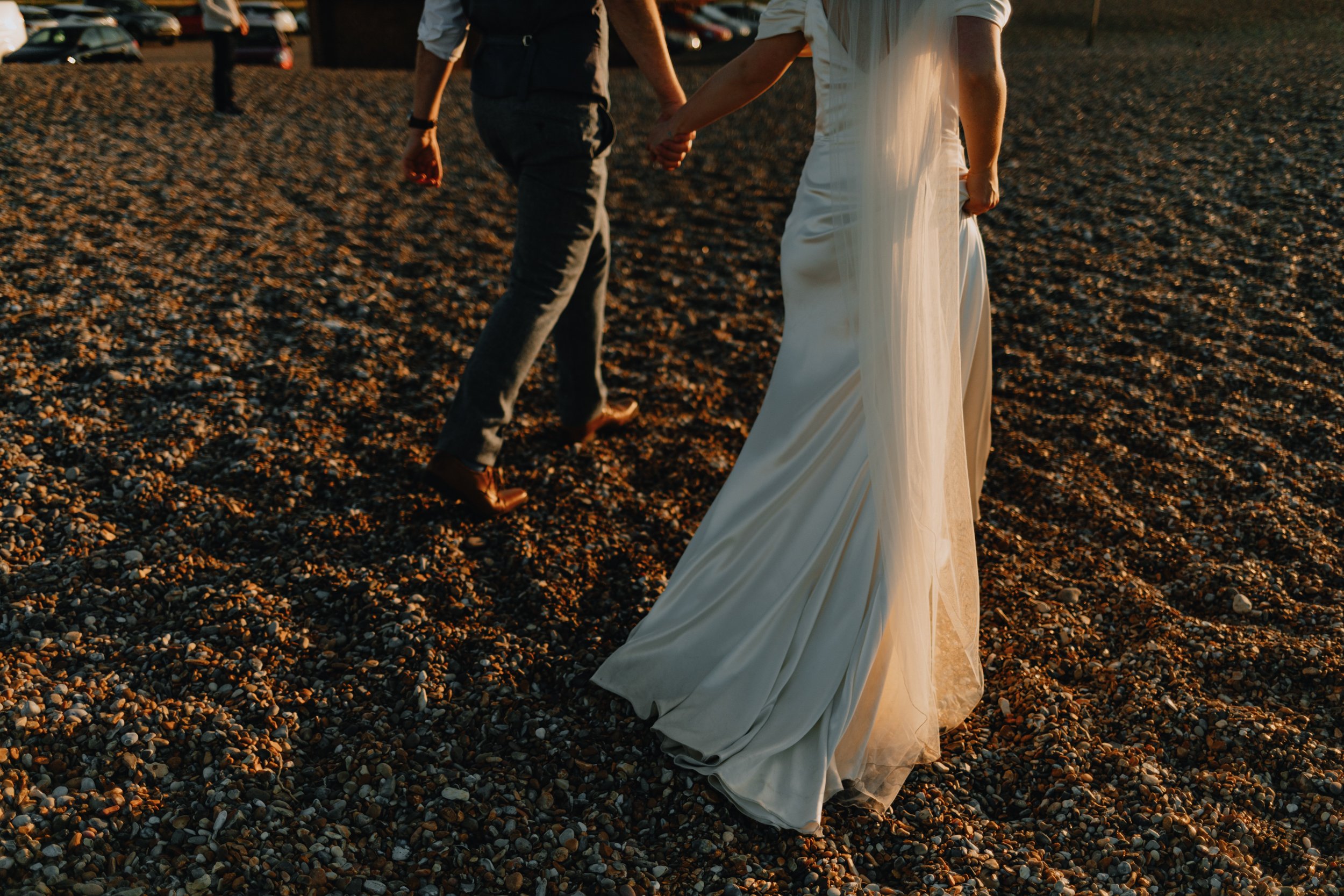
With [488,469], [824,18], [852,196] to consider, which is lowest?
[488,469]

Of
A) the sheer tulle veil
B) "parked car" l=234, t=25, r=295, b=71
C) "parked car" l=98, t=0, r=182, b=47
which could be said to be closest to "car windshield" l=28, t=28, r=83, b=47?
"parked car" l=234, t=25, r=295, b=71

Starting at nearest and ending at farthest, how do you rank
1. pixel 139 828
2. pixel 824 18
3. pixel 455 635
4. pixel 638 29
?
pixel 139 828 < pixel 824 18 < pixel 455 635 < pixel 638 29

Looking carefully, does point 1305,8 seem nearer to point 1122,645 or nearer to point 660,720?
point 1122,645

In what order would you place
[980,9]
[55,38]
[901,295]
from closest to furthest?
[980,9], [901,295], [55,38]

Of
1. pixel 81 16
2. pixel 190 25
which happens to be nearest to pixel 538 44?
pixel 81 16

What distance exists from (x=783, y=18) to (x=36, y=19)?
19.8 meters

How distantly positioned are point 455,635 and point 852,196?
5.43 feet

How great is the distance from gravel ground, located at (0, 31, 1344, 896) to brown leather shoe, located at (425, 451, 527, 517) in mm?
65

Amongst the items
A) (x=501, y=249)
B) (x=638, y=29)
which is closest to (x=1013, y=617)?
(x=638, y=29)

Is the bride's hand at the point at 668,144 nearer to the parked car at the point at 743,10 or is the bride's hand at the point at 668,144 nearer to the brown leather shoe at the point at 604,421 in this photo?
the brown leather shoe at the point at 604,421

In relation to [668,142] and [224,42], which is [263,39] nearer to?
[224,42]

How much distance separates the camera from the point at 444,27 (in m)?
3.05

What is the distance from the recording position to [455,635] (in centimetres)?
271

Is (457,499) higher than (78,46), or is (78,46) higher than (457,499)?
(78,46)
